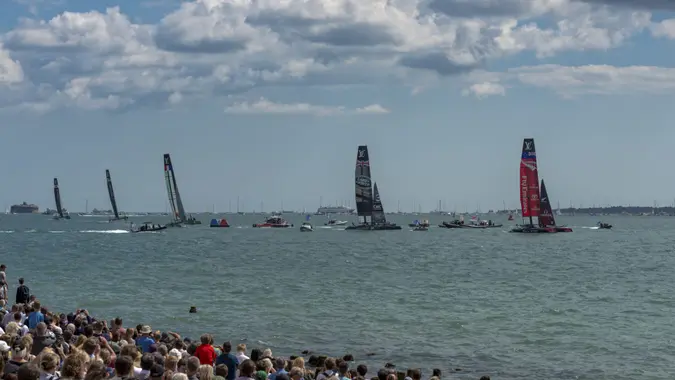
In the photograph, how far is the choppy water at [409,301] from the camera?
34.1m

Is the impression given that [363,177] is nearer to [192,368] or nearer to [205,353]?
[205,353]

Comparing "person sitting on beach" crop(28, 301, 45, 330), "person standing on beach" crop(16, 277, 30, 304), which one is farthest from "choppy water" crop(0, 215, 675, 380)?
"person sitting on beach" crop(28, 301, 45, 330)

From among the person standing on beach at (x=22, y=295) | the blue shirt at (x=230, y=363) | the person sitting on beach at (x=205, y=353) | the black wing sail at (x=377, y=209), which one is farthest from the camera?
the black wing sail at (x=377, y=209)

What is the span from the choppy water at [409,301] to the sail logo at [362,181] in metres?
34.3

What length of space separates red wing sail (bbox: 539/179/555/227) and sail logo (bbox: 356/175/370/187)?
81.2ft

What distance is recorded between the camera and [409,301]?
171 ft

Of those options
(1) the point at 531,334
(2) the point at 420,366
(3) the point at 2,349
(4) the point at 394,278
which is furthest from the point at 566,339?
(4) the point at 394,278

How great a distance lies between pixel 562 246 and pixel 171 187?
65.5 meters

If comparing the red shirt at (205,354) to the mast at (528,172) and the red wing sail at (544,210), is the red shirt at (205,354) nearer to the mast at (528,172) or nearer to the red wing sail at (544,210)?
the mast at (528,172)

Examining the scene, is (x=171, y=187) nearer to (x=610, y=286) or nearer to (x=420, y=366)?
(x=610, y=286)

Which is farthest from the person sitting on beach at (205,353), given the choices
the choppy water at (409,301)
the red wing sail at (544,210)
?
the red wing sail at (544,210)

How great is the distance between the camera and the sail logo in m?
136

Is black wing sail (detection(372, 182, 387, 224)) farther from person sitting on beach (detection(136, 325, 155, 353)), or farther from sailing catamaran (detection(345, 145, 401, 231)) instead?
person sitting on beach (detection(136, 325, 155, 353))

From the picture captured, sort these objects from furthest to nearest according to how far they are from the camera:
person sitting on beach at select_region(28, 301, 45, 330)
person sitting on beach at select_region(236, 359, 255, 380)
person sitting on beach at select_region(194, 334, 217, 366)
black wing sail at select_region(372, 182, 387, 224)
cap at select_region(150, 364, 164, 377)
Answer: black wing sail at select_region(372, 182, 387, 224) < person sitting on beach at select_region(28, 301, 45, 330) < person sitting on beach at select_region(194, 334, 217, 366) < person sitting on beach at select_region(236, 359, 255, 380) < cap at select_region(150, 364, 164, 377)
